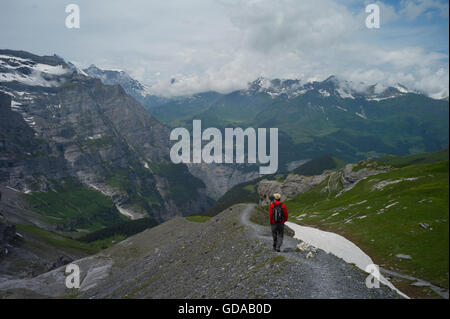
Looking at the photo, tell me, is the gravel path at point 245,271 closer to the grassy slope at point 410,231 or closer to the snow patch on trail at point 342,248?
the snow patch on trail at point 342,248

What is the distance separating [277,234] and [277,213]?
13.8 ft

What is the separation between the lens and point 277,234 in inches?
1238

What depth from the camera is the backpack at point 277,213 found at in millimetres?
28250

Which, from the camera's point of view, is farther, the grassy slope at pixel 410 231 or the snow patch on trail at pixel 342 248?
the snow patch on trail at pixel 342 248

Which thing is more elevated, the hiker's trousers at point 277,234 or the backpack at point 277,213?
the backpack at point 277,213

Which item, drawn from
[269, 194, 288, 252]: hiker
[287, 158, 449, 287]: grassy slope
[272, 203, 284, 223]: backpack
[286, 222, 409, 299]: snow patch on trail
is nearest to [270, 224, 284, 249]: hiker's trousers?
[269, 194, 288, 252]: hiker

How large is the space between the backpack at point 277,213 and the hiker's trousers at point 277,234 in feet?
2.94

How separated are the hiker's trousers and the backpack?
0.90 m

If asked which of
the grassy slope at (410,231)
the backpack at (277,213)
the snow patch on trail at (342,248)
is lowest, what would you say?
the snow patch on trail at (342,248)

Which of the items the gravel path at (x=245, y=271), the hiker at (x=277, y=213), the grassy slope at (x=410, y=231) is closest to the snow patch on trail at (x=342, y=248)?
the grassy slope at (x=410, y=231)

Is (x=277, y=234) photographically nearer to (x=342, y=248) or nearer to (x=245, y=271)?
(x=245, y=271)

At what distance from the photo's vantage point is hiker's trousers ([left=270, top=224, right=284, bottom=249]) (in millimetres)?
29250
